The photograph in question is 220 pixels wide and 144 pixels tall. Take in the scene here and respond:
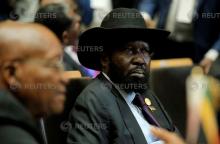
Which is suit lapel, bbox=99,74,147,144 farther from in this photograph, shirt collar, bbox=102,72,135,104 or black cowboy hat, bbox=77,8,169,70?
black cowboy hat, bbox=77,8,169,70

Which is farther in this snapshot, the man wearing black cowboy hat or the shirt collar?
the shirt collar

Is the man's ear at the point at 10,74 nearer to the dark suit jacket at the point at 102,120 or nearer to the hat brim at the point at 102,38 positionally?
the dark suit jacket at the point at 102,120

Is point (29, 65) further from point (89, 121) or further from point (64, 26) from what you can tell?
point (64, 26)

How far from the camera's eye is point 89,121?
299 centimetres

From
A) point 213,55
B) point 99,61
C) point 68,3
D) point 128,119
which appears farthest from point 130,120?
point 213,55

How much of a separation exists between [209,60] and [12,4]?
A: 151cm

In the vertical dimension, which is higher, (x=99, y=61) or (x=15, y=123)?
(x=15, y=123)

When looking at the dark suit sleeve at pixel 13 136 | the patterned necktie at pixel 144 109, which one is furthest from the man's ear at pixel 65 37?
the dark suit sleeve at pixel 13 136

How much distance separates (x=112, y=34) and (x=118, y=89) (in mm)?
295

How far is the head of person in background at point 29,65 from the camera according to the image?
1899 millimetres

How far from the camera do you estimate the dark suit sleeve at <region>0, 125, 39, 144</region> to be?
1642 mm

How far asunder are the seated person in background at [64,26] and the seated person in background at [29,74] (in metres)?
1.88

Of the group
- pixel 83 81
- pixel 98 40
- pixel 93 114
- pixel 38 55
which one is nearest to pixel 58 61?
pixel 38 55

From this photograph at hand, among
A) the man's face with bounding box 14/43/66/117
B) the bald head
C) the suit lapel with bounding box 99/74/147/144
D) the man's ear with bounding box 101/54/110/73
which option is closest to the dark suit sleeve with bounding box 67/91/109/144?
the suit lapel with bounding box 99/74/147/144
